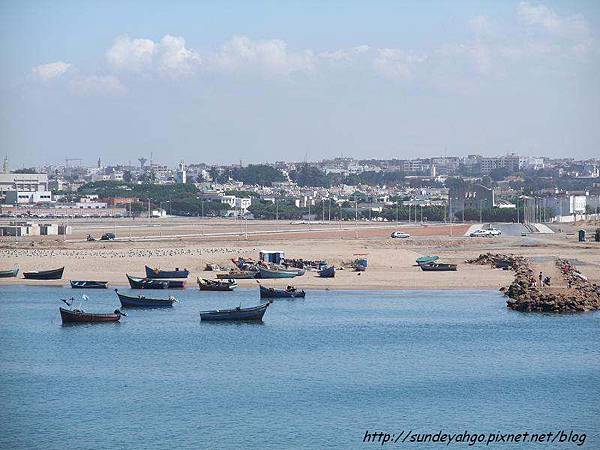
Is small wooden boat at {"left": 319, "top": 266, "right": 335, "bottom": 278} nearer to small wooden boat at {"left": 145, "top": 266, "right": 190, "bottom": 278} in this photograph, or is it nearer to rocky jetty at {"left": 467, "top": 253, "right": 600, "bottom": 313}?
small wooden boat at {"left": 145, "top": 266, "right": 190, "bottom": 278}

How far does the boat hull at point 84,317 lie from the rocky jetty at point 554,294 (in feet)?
50.2

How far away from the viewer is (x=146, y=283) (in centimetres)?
5225

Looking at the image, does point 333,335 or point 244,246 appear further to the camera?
point 244,246

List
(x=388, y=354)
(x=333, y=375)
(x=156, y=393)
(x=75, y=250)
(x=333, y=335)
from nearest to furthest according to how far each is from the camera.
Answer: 1. (x=156, y=393)
2. (x=333, y=375)
3. (x=388, y=354)
4. (x=333, y=335)
5. (x=75, y=250)

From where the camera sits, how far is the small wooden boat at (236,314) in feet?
140

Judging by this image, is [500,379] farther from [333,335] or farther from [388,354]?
[333,335]

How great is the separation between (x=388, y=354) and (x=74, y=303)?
53.0 feet

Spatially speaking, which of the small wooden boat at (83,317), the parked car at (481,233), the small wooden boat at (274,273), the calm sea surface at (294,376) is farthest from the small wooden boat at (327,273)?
the parked car at (481,233)

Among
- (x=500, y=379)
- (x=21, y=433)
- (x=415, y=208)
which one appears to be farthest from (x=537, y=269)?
(x=415, y=208)

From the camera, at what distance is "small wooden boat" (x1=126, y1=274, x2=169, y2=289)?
52.3 metres

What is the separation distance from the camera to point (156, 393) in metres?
30.9

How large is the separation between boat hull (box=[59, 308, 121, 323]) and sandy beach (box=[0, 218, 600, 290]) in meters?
11.4

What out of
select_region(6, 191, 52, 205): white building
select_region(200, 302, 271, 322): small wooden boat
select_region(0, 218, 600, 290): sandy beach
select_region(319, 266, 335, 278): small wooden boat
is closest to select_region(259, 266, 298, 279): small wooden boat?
select_region(0, 218, 600, 290): sandy beach

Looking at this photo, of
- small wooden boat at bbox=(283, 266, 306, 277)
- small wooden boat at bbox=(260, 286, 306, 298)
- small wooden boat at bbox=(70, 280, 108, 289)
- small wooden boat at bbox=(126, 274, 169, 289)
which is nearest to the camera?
small wooden boat at bbox=(260, 286, 306, 298)
